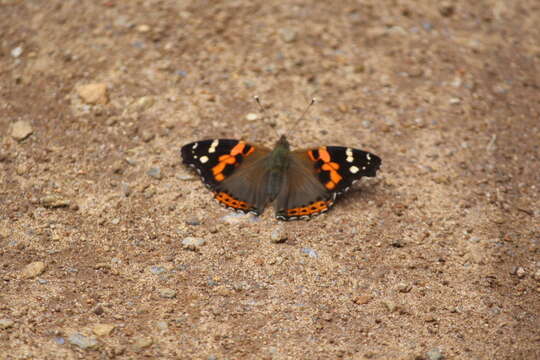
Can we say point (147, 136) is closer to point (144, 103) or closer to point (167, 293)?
point (144, 103)

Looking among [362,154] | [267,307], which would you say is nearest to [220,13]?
[362,154]

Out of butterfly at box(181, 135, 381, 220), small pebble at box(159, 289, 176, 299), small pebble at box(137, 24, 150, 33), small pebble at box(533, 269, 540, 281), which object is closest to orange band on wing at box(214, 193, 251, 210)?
butterfly at box(181, 135, 381, 220)

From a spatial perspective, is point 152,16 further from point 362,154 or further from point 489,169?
point 489,169

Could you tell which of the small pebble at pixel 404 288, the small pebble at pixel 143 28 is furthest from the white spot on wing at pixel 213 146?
the small pebble at pixel 143 28

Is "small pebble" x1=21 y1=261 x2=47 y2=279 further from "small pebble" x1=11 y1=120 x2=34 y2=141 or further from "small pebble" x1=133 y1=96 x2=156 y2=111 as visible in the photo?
"small pebble" x1=133 y1=96 x2=156 y2=111

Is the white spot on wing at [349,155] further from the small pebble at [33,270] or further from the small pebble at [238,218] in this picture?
the small pebble at [33,270]
